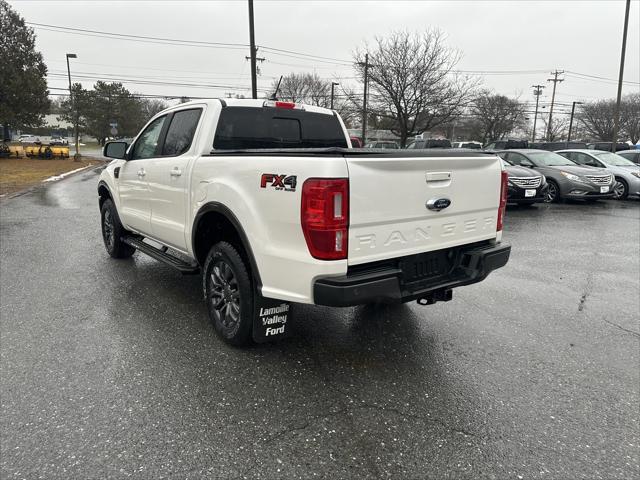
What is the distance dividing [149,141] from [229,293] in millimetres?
2335

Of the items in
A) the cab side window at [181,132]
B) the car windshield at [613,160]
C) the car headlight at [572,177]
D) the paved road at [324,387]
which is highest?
the cab side window at [181,132]

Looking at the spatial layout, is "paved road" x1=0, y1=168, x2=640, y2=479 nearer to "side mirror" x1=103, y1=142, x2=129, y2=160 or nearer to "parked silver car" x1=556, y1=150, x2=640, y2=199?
"side mirror" x1=103, y1=142, x2=129, y2=160

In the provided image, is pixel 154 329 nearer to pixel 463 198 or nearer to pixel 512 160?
pixel 463 198

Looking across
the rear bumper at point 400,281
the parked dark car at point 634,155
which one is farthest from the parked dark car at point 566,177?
the rear bumper at point 400,281

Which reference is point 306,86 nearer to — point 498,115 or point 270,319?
point 498,115

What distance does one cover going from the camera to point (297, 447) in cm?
244

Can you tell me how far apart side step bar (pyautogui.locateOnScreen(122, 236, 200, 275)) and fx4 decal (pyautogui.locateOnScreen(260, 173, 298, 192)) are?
4.74 ft

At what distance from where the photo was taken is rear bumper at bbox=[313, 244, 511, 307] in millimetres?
2691

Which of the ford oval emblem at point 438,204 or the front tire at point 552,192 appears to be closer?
the ford oval emblem at point 438,204

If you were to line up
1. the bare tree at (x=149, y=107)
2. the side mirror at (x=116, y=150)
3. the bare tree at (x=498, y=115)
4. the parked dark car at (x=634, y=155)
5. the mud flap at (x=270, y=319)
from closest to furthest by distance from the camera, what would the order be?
the mud flap at (x=270, y=319) → the side mirror at (x=116, y=150) → the parked dark car at (x=634, y=155) → the bare tree at (x=498, y=115) → the bare tree at (x=149, y=107)

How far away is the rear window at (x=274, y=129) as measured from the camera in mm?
4035

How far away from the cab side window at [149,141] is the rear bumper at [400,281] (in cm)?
289

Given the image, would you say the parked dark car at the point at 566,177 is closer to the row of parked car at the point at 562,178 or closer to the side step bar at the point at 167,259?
the row of parked car at the point at 562,178

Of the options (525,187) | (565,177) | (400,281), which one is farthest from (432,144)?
(400,281)
